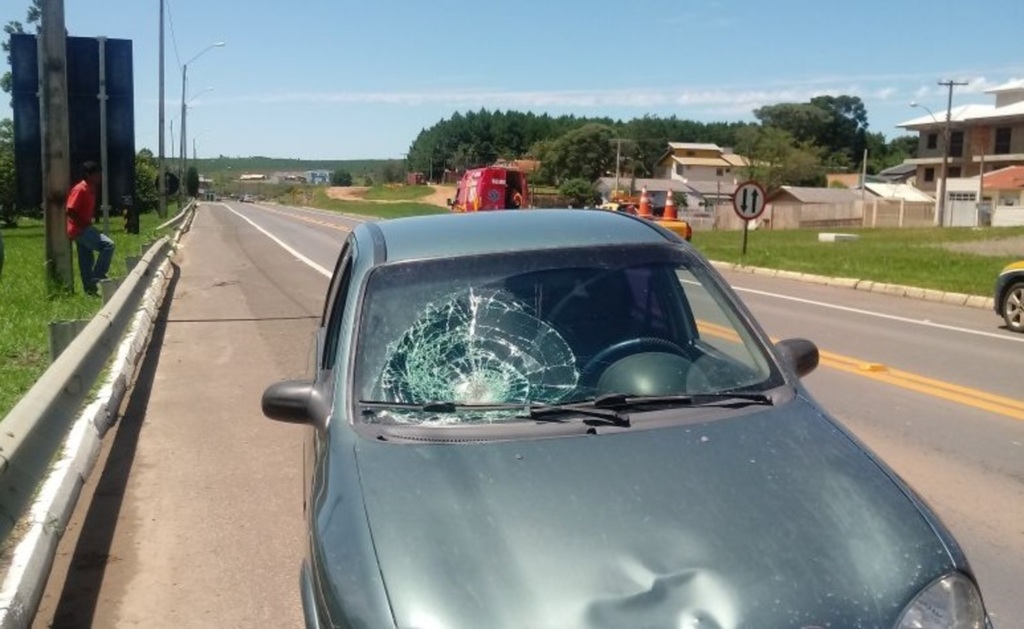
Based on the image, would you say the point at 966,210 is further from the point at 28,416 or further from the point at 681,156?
the point at 681,156

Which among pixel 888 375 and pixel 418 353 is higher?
pixel 418 353

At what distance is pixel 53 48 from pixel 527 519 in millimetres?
12805

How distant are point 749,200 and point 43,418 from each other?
19.8 metres

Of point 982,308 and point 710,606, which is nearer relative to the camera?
point 710,606

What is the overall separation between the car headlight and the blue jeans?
46.6ft

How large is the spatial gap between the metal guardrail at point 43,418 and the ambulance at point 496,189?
1017 inches

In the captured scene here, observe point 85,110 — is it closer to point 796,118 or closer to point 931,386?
point 931,386

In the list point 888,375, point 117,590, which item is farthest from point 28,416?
point 888,375

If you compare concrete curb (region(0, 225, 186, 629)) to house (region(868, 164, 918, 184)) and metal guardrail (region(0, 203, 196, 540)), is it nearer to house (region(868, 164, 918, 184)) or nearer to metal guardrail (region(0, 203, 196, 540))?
metal guardrail (region(0, 203, 196, 540))

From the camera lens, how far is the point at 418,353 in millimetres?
3803

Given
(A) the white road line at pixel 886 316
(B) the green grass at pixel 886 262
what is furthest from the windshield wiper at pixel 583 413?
(B) the green grass at pixel 886 262

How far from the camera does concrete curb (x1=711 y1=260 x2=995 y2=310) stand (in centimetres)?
1652

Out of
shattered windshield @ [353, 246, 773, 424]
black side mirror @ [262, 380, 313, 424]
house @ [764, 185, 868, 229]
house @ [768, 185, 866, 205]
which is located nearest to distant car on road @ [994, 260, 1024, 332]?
shattered windshield @ [353, 246, 773, 424]

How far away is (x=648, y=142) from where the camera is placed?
156 m
